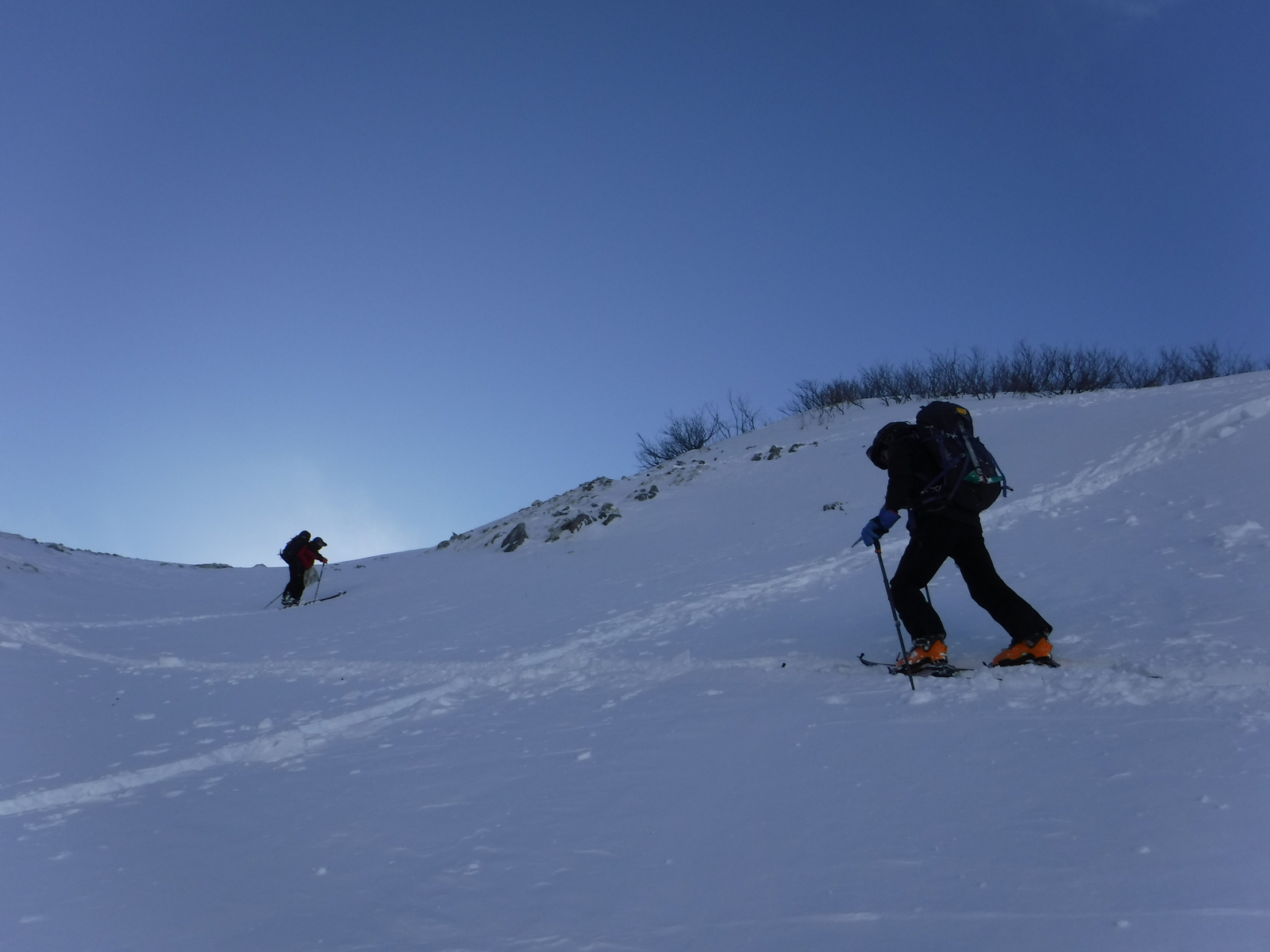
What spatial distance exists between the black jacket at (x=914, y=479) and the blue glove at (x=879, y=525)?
50 mm

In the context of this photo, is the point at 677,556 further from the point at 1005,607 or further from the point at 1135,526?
the point at 1005,607

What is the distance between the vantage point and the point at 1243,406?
10.5m

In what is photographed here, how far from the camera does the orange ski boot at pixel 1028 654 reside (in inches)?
194

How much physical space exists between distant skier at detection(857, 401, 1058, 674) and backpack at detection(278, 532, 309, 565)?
500 inches

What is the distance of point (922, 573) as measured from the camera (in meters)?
5.51

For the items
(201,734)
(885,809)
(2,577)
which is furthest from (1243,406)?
(2,577)

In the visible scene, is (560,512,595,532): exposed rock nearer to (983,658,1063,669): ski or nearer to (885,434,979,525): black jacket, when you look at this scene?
(885,434,979,525): black jacket

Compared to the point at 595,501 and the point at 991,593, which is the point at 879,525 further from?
the point at 595,501

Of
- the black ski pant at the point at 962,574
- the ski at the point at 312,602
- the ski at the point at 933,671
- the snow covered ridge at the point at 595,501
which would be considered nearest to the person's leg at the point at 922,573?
the black ski pant at the point at 962,574

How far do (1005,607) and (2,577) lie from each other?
1621 cm

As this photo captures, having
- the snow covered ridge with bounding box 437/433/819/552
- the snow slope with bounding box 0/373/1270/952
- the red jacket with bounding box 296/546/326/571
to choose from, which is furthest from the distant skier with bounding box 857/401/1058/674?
the red jacket with bounding box 296/546/326/571

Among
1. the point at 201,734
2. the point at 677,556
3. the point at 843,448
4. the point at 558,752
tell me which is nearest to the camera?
the point at 558,752

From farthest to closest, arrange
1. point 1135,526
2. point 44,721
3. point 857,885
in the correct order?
point 1135,526 < point 44,721 < point 857,885

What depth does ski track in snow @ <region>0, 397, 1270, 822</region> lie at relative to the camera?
4.40m
